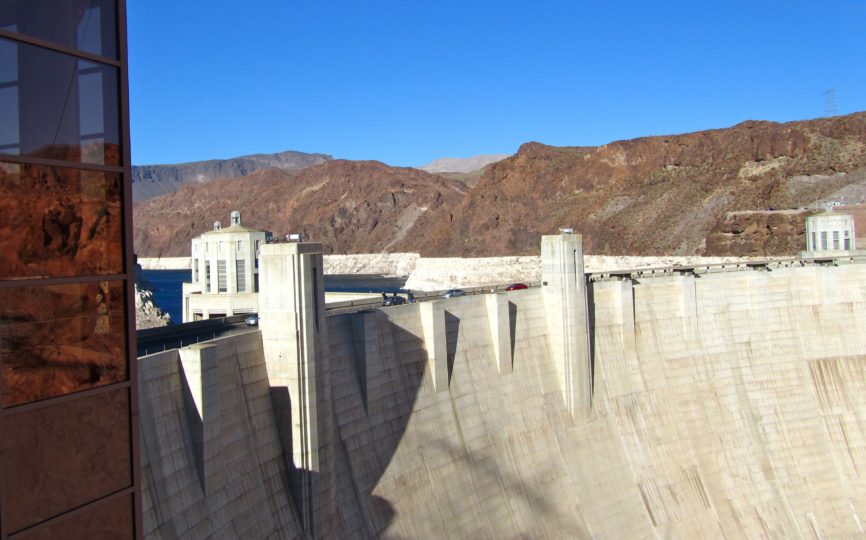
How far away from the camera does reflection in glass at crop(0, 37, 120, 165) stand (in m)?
7.00

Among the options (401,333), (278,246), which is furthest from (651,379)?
(278,246)

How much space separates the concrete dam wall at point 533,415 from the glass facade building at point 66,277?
5216 mm

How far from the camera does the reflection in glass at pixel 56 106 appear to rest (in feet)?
23.0

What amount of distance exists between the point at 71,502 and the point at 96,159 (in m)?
3.20

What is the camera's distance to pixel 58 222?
7.34 m

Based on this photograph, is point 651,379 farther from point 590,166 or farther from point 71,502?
point 590,166

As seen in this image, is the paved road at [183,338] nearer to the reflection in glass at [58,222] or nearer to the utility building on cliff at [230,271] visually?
the utility building on cliff at [230,271]

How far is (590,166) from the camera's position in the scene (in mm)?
159500

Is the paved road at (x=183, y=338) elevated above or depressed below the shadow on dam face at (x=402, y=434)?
above

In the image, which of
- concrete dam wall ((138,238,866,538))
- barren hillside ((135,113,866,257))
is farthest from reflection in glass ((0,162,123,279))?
barren hillside ((135,113,866,257))

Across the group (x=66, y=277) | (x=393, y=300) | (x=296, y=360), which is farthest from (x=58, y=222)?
(x=393, y=300)

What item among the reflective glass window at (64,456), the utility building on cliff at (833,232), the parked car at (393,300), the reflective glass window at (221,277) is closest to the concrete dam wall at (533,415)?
the parked car at (393,300)

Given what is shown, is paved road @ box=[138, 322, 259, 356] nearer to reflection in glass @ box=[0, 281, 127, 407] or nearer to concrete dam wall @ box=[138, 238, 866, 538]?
concrete dam wall @ box=[138, 238, 866, 538]

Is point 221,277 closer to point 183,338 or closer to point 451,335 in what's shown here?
point 183,338
